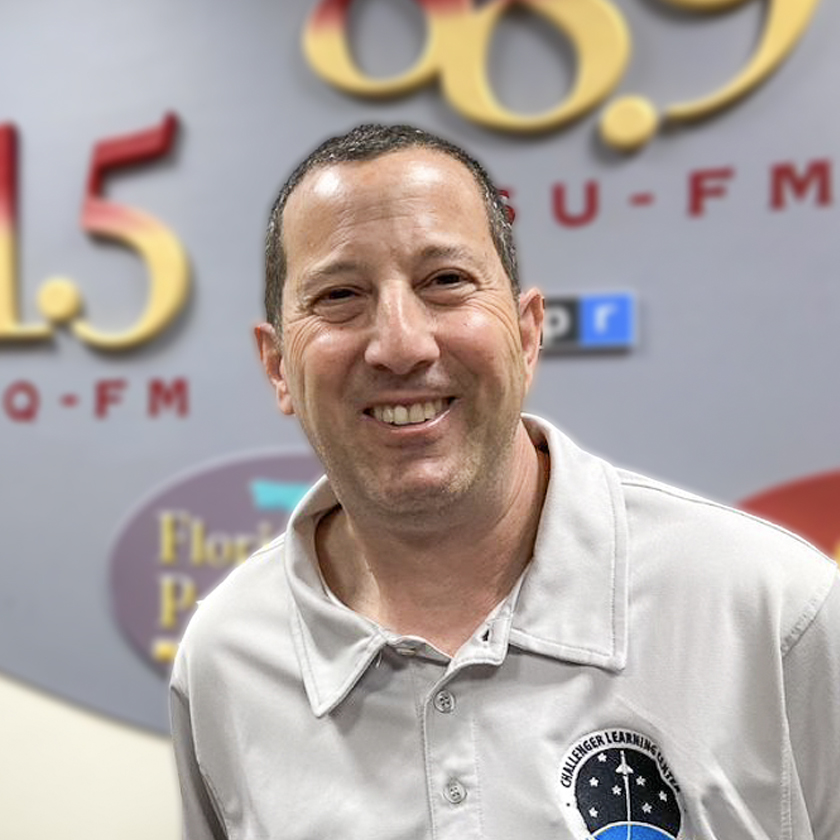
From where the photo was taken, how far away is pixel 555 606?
3.29ft

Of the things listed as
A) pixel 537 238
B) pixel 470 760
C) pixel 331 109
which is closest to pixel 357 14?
pixel 331 109

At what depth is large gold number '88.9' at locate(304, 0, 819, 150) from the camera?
6.31 ft

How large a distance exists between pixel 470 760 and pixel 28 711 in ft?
5.40

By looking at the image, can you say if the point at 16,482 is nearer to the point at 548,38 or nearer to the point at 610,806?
the point at 548,38

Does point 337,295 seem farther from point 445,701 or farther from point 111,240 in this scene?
point 111,240

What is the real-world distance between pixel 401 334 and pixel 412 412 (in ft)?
0.22

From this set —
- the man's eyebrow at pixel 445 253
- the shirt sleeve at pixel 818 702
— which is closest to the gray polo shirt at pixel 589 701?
the shirt sleeve at pixel 818 702

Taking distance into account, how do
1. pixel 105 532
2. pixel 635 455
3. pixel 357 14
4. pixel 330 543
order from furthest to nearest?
1. pixel 105 532
2. pixel 357 14
3. pixel 635 455
4. pixel 330 543

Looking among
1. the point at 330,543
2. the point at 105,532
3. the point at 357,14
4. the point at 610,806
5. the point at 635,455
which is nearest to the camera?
the point at 610,806

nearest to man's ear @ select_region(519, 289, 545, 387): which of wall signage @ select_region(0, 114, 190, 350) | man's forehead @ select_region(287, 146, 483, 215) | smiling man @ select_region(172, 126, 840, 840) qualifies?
smiling man @ select_region(172, 126, 840, 840)

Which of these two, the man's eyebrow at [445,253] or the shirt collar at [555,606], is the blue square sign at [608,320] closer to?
the shirt collar at [555,606]

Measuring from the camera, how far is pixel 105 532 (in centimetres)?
230

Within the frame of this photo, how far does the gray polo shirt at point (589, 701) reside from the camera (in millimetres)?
936

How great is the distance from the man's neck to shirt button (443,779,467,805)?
0.12 metres
